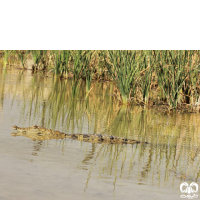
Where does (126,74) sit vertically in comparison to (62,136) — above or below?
above

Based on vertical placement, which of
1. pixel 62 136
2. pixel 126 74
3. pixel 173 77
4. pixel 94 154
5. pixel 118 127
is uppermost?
pixel 126 74

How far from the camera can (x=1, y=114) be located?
6.82 m

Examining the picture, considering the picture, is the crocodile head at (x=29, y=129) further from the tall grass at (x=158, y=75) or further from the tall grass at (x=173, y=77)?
the tall grass at (x=173, y=77)

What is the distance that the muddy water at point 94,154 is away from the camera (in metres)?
3.23

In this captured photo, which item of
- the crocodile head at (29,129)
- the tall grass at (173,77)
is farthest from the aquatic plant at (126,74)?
the crocodile head at (29,129)

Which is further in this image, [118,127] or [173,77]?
[173,77]

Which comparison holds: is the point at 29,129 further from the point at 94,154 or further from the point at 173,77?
the point at 173,77

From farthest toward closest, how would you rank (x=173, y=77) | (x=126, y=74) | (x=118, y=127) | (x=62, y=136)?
(x=126, y=74), (x=173, y=77), (x=118, y=127), (x=62, y=136)

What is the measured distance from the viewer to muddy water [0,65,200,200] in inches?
127

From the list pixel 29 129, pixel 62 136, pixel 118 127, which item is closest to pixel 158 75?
pixel 118 127

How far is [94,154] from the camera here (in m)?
4.66
